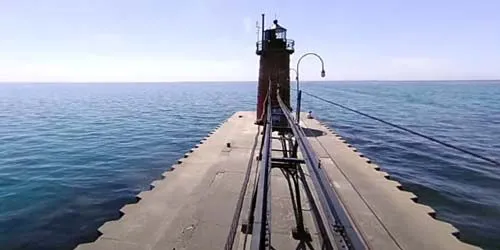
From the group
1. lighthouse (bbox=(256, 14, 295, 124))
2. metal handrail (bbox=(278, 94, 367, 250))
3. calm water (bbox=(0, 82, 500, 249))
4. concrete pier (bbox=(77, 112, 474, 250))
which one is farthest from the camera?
lighthouse (bbox=(256, 14, 295, 124))

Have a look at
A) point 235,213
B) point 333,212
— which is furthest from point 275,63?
point 333,212

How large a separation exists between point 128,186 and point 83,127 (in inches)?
1075

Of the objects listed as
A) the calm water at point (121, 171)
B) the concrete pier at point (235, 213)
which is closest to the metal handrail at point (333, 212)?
the concrete pier at point (235, 213)

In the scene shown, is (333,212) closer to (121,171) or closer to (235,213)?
(235,213)

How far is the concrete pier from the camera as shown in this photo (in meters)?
9.81

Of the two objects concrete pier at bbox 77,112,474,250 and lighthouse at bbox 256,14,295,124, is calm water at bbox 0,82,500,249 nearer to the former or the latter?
concrete pier at bbox 77,112,474,250

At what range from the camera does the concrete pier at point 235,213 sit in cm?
981

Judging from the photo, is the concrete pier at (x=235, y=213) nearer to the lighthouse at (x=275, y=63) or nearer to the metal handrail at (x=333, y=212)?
the metal handrail at (x=333, y=212)

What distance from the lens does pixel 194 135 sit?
122 ft

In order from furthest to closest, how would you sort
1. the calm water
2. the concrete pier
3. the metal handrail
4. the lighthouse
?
the lighthouse
the calm water
the concrete pier
the metal handrail

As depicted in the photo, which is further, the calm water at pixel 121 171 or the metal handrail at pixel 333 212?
the calm water at pixel 121 171

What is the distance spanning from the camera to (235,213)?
806cm

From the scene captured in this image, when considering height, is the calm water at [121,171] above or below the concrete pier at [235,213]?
below

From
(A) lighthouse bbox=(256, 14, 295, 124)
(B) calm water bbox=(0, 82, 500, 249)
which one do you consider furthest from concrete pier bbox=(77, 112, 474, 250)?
(A) lighthouse bbox=(256, 14, 295, 124)
